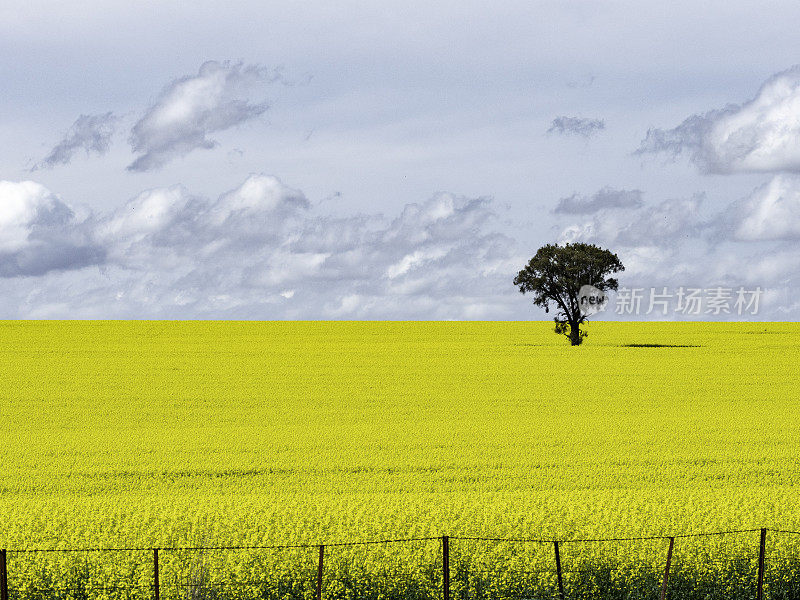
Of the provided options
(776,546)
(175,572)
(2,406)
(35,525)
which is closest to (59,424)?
(2,406)

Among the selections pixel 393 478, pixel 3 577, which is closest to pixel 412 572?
pixel 3 577

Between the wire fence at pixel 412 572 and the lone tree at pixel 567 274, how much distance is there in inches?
2602

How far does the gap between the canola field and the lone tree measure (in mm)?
22794

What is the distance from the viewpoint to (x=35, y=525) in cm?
1819

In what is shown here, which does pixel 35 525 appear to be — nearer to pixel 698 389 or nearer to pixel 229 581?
pixel 229 581

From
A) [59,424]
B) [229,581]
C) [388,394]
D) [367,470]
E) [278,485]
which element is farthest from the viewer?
[388,394]

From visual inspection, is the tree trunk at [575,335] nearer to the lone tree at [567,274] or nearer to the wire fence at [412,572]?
the lone tree at [567,274]

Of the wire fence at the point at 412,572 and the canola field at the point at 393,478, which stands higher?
the canola field at the point at 393,478

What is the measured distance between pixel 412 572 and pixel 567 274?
2706 inches

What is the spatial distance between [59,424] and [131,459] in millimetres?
9077

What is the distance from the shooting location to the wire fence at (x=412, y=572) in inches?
552

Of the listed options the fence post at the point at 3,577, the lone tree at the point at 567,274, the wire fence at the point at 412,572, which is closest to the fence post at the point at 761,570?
the wire fence at the point at 412,572

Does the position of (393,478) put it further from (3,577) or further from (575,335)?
(575,335)

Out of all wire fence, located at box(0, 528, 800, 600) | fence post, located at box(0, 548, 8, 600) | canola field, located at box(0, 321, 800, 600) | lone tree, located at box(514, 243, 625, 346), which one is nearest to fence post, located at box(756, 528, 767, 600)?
wire fence, located at box(0, 528, 800, 600)
